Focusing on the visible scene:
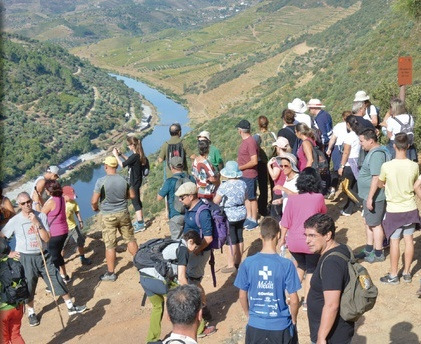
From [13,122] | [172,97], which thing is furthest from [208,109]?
[13,122]

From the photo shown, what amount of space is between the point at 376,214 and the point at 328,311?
9.26 ft

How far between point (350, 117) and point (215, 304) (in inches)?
123

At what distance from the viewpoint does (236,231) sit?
671 cm

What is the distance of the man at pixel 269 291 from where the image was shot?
4113 millimetres

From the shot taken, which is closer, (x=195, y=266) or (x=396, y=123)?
(x=195, y=266)

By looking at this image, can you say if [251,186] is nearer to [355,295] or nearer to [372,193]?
[372,193]

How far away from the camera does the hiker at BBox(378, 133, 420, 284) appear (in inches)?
220

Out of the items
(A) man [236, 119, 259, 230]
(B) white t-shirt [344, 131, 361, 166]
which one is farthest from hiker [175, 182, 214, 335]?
(B) white t-shirt [344, 131, 361, 166]

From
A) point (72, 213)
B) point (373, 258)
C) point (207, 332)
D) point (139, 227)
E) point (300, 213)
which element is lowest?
point (139, 227)

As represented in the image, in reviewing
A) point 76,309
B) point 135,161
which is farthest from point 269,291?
point 135,161

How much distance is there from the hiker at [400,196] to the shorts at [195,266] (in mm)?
2052

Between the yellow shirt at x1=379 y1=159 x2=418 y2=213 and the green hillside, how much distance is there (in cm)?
7031

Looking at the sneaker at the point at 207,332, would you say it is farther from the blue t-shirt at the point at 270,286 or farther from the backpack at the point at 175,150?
the backpack at the point at 175,150

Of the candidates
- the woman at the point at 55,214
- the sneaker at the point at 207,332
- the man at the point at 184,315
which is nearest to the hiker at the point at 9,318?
the woman at the point at 55,214
